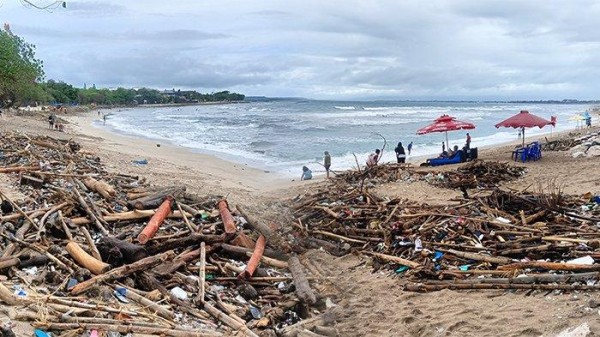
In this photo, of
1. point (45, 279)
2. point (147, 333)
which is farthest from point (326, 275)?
point (45, 279)

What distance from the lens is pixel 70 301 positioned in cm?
550

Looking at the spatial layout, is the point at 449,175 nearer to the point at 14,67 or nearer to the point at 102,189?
the point at 102,189

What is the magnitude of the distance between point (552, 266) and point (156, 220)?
231 inches

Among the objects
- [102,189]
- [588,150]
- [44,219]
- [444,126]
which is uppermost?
[444,126]

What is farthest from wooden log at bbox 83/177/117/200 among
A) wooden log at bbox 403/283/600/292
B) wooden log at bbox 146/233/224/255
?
wooden log at bbox 403/283/600/292

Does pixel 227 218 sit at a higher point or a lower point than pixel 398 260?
higher

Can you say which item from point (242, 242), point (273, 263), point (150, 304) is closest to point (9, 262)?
point (150, 304)

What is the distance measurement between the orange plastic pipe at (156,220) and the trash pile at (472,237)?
8.41 ft

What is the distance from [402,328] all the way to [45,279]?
14.1 feet

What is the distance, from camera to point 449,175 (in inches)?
615

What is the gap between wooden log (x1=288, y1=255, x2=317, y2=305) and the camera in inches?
271

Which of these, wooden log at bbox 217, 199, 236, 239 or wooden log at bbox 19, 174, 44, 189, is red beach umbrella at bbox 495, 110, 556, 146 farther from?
wooden log at bbox 19, 174, 44, 189

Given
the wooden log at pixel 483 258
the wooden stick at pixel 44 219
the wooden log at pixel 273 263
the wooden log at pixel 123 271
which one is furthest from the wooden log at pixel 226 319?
the wooden log at pixel 483 258

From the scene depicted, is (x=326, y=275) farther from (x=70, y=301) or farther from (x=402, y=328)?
(x=70, y=301)
